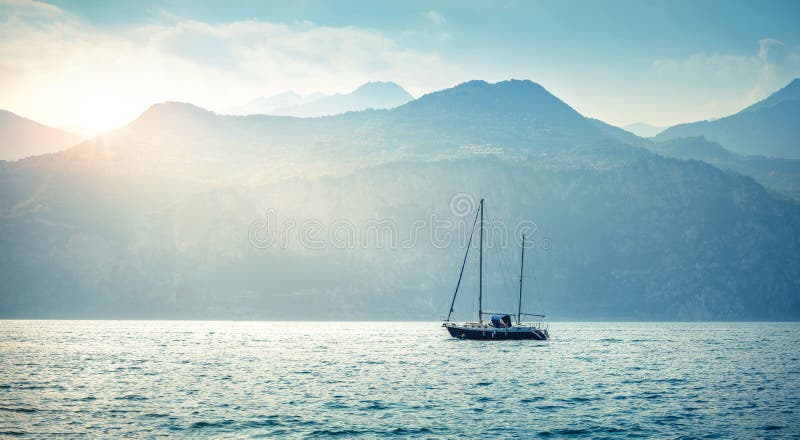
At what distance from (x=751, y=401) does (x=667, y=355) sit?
56.5m

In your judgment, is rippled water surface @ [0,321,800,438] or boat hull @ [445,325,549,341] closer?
rippled water surface @ [0,321,800,438]

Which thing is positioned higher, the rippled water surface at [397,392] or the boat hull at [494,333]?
the boat hull at [494,333]

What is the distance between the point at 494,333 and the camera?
14925 centimetres

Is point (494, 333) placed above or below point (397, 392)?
above

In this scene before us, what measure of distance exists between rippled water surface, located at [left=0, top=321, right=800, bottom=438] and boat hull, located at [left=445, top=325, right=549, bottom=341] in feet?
50.8

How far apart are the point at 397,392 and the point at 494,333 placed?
250ft

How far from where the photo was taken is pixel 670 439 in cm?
5378

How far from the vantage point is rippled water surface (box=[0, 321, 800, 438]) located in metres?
57.4

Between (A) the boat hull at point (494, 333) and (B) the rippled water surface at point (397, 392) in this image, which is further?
(A) the boat hull at point (494, 333)

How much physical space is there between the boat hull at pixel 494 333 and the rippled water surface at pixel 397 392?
610 inches

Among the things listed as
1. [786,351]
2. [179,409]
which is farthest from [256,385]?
[786,351]

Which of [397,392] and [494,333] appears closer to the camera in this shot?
[397,392]

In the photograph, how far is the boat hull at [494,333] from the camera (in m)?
149

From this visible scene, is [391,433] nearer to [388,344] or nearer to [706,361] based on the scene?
[706,361]
